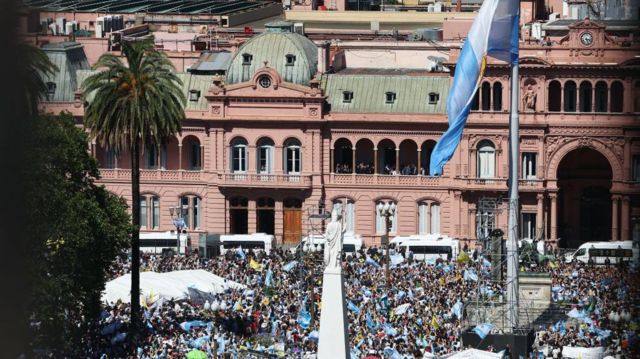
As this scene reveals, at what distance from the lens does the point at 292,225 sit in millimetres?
123188

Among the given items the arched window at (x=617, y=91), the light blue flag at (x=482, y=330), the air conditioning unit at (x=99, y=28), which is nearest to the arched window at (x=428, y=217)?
the arched window at (x=617, y=91)

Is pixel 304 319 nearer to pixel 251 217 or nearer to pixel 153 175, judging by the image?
pixel 251 217

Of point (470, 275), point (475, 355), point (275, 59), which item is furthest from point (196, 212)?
point (475, 355)

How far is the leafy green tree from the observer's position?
209 feet

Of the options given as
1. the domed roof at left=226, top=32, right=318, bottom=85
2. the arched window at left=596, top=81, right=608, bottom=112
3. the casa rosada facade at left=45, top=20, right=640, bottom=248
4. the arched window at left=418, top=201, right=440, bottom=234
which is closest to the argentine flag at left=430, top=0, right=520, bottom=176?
the casa rosada facade at left=45, top=20, right=640, bottom=248

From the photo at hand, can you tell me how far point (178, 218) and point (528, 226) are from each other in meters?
23.9

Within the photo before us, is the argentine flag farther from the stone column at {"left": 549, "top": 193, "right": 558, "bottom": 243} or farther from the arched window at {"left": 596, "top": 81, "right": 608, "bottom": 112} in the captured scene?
the arched window at {"left": 596, "top": 81, "right": 608, "bottom": 112}

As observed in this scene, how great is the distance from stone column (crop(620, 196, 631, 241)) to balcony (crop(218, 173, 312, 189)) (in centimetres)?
2168

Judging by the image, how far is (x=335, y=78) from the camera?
12562cm

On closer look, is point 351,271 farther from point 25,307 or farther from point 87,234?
point 25,307

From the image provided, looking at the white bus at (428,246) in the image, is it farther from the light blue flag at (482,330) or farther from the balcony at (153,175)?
the light blue flag at (482,330)

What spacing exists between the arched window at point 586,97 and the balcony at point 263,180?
1963 centimetres

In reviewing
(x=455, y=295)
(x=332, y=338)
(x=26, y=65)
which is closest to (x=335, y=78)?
(x=455, y=295)

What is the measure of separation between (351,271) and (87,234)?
85.2 feet
